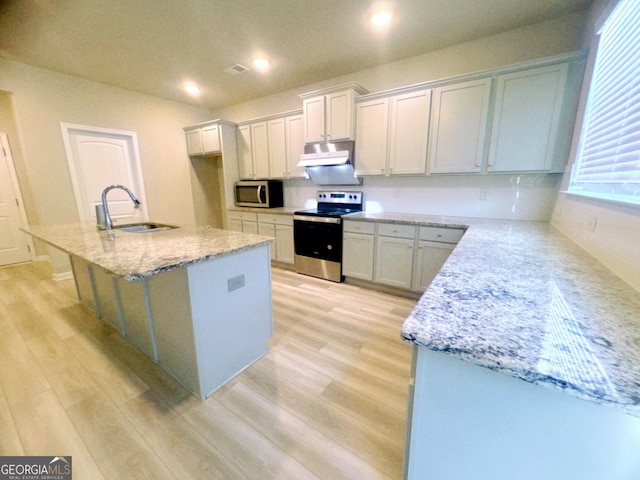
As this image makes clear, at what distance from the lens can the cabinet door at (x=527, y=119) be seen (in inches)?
85.4

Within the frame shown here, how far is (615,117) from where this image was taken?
138 centimetres

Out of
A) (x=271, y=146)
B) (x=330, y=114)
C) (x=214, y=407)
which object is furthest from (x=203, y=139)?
(x=214, y=407)

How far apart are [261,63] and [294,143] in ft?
3.42

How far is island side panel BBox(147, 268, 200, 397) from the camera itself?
56.4 inches

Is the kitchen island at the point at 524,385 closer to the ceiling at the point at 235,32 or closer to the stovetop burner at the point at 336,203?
the ceiling at the point at 235,32

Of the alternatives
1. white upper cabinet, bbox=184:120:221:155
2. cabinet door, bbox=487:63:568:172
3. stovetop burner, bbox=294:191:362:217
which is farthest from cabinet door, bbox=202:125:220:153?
cabinet door, bbox=487:63:568:172

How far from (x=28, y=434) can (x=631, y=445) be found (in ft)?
7.85

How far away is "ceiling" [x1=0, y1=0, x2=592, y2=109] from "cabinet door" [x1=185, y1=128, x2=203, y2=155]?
110 cm

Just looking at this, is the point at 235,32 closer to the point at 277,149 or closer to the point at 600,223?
the point at 277,149

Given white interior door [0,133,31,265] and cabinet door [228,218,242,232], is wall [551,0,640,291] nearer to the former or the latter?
cabinet door [228,218,242,232]

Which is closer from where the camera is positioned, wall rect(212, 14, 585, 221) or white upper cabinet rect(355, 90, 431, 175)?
wall rect(212, 14, 585, 221)

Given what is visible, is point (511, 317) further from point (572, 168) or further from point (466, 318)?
point (572, 168)

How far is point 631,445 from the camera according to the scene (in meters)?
0.52

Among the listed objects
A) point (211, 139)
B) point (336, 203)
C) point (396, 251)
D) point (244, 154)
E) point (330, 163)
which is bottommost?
point (396, 251)
